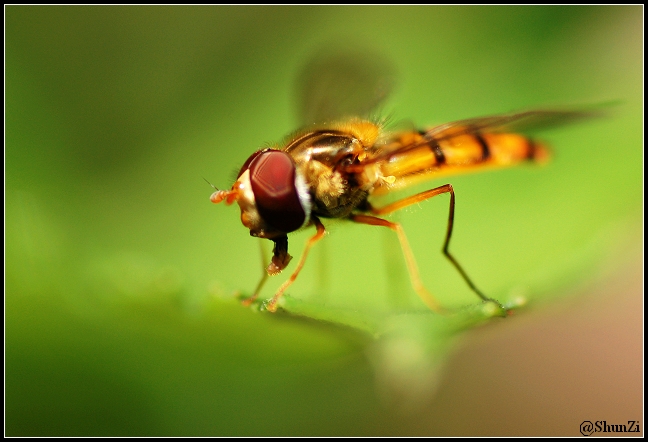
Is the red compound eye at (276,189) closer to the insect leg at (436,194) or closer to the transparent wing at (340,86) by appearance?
the insect leg at (436,194)

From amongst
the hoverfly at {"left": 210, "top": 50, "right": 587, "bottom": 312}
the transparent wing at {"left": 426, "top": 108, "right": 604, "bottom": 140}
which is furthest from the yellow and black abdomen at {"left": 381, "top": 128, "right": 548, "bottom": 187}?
the transparent wing at {"left": 426, "top": 108, "right": 604, "bottom": 140}

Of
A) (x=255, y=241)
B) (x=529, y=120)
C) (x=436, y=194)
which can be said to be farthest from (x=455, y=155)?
(x=255, y=241)

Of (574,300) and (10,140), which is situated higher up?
(10,140)

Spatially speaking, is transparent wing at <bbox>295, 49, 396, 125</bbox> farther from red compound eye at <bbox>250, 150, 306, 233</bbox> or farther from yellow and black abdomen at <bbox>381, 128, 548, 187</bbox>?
red compound eye at <bbox>250, 150, 306, 233</bbox>

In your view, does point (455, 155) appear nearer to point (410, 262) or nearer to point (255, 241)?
point (410, 262)

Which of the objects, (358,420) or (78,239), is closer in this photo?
(358,420)

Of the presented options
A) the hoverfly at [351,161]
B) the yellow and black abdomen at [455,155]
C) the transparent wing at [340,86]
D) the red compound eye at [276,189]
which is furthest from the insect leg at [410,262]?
the transparent wing at [340,86]

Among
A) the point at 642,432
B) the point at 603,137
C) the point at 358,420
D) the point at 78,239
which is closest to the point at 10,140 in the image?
the point at 78,239

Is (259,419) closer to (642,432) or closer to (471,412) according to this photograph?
(471,412)
